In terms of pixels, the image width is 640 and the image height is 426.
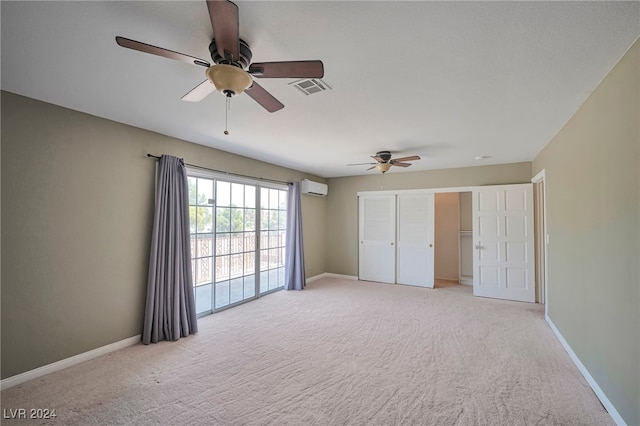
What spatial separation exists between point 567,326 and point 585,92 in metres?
2.41

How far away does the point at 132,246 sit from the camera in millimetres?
3275

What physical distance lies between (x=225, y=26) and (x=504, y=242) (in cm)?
553

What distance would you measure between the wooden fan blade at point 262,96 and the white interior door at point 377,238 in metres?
4.74

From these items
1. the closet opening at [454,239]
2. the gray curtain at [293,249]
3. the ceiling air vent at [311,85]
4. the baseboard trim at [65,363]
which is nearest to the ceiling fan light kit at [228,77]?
the ceiling air vent at [311,85]

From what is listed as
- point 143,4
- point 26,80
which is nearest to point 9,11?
point 143,4

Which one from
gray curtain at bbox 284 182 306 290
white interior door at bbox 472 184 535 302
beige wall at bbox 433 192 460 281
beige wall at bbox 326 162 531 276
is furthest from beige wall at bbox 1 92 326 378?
beige wall at bbox 433 192 460 281

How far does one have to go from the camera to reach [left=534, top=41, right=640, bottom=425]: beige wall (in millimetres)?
1774

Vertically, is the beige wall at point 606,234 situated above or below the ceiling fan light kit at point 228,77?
below

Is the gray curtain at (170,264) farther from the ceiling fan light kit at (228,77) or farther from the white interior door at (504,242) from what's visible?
the white interior door at (504,242)

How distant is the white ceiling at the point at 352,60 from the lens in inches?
58.2

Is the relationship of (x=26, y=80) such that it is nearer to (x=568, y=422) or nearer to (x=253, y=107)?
(x=253, y=107)

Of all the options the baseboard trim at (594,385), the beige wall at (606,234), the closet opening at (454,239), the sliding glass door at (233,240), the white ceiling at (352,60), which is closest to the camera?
the white ceiling at (352,60)

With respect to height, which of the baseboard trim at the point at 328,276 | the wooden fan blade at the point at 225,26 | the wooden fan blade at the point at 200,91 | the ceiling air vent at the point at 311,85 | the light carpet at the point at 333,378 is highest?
the ceiling air vent at the point at 311,85

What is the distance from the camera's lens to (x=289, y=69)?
5.17 ft
